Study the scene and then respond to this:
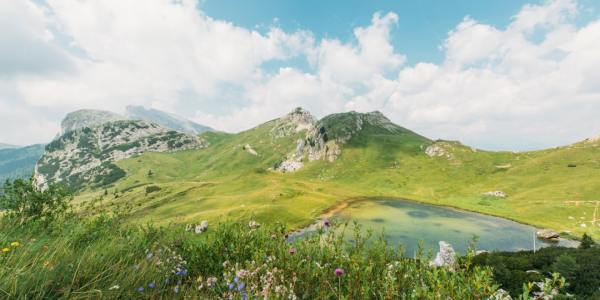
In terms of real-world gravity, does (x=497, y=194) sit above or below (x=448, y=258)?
below

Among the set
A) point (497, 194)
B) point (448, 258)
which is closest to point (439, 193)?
point (497, 194)

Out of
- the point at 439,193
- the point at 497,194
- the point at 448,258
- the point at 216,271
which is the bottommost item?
the point at 439,193

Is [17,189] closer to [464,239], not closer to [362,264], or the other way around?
[362,264]

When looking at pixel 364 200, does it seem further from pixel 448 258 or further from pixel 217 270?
pixel 217 270

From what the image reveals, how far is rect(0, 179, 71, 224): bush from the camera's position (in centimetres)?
1204

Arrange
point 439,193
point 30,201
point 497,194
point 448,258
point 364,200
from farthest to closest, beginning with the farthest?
point 439,193
point 497,194
point 364,200
point 448,258
point 30,201

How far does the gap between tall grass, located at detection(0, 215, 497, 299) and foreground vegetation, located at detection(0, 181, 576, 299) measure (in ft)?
0.07

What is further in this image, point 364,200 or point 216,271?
point 364,200

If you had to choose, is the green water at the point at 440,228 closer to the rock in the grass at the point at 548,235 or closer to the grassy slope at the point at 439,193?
the rock in the grass at the point at 548,235

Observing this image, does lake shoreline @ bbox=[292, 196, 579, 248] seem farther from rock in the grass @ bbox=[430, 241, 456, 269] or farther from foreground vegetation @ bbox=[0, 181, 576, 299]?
foreground vegetation @ bbox=[0, 181, 576, 299]

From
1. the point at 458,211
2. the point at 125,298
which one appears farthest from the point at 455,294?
the point at 458,211

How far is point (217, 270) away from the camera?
9.09 m

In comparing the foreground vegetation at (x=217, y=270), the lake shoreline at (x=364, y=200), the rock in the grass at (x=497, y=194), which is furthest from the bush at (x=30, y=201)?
the rock in the grass at (x=497, y=194)

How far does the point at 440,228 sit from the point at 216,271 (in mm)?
70443
